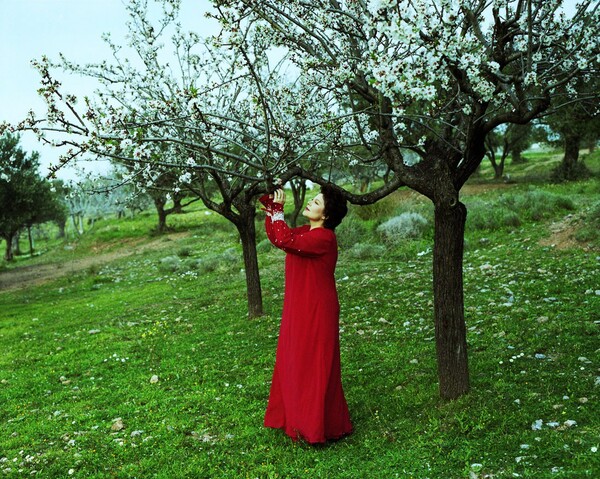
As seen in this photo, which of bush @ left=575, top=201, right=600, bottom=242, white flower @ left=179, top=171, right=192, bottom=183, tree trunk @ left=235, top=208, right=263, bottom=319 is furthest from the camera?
bush @ left=575, top=201, right=600, bottom=242

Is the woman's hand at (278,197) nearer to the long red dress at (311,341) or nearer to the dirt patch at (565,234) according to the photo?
the long red dress at (311,341)

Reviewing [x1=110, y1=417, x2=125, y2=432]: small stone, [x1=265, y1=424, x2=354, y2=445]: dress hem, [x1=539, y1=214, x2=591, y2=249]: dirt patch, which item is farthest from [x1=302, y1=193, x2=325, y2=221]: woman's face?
[x1=539, y1=214, x2=591, y2=249]: dirt patch

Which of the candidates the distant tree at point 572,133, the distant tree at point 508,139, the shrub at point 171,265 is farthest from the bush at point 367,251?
the distant tree at point 508,139

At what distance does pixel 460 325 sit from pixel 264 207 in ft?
8.75

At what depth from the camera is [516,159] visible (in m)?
55.0

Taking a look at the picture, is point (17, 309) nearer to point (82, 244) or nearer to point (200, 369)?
point (200, 369)

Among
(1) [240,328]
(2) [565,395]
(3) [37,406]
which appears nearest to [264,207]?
(2) [565,395]

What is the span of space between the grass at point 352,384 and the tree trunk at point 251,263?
14.3 inches

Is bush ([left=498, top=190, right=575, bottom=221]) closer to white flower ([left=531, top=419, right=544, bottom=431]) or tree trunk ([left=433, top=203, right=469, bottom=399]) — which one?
tree trunk ([left=433, top=203, right=469, bottom=399])

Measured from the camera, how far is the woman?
619 centimetres

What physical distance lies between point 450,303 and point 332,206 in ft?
5.83

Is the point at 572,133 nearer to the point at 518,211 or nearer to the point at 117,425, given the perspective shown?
the point at 518,211

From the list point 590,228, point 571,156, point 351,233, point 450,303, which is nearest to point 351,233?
point 351,233

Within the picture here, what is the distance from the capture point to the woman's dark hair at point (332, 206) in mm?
6492
